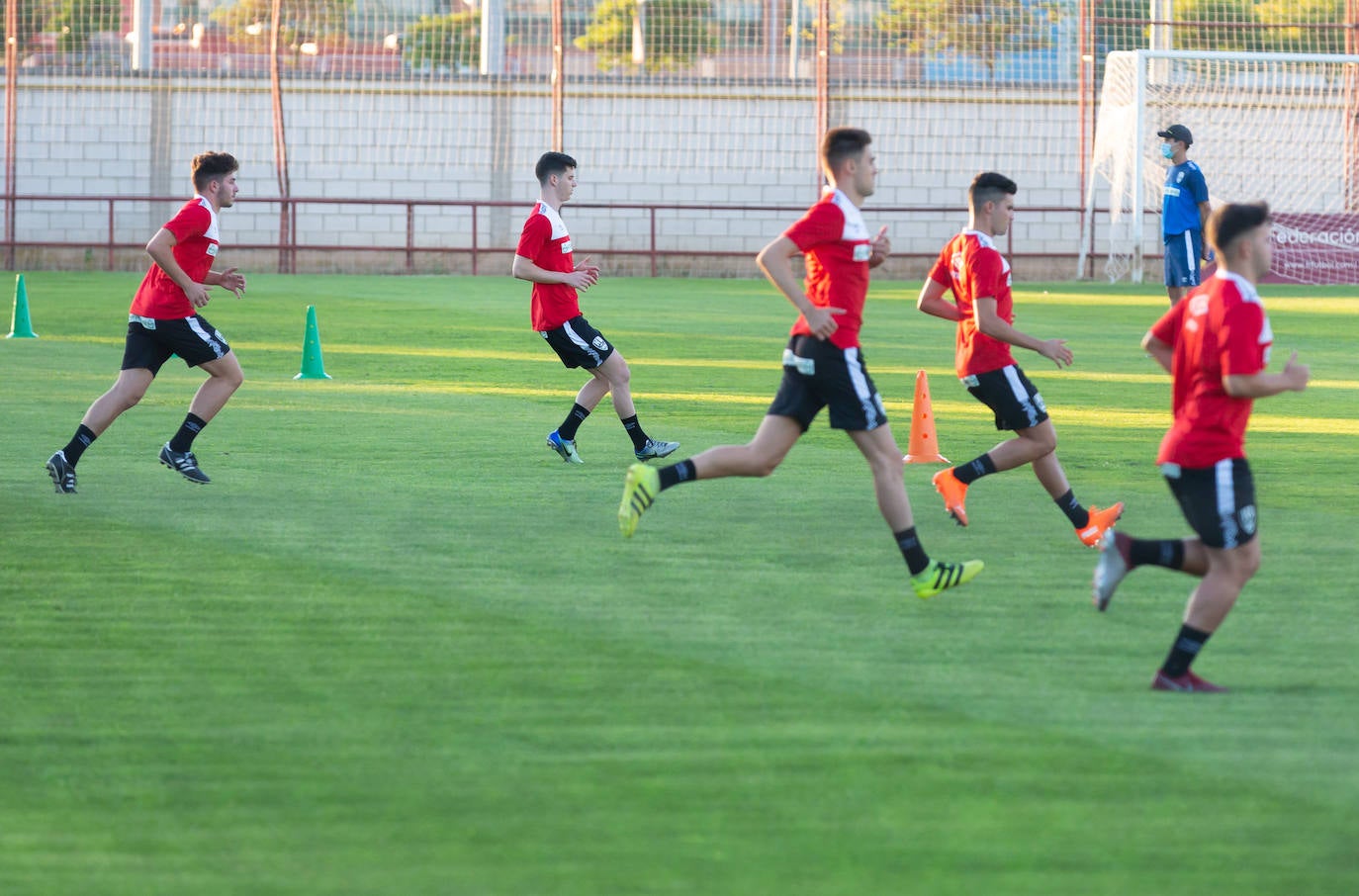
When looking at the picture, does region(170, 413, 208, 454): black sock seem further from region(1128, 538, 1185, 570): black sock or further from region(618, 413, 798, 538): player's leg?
region(1128, 538, 1185, 570): black sock

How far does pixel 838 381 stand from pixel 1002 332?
113cm

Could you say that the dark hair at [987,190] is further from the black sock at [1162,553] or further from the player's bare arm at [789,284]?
the black sock at [1162,553]

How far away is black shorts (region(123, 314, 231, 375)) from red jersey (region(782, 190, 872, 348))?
3721mm

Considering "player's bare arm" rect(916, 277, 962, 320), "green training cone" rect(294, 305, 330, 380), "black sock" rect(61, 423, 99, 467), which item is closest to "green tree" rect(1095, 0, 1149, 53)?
"green training cone" rect(294, 305, 330, 380)

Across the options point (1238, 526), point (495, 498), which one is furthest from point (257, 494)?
point (1238, 526)

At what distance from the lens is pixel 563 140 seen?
1330 inches

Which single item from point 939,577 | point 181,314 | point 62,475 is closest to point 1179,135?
point 181,314

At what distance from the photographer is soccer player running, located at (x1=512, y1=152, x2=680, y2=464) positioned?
10.0 metres

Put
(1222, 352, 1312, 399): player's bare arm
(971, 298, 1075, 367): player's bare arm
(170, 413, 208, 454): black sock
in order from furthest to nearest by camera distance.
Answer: (170, 413, 208, 454): black sock < (971, 298, 1075, 367): player's bare arm < (1222, 352, 1312, 399): player's bare arm

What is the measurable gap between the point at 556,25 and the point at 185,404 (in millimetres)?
22504

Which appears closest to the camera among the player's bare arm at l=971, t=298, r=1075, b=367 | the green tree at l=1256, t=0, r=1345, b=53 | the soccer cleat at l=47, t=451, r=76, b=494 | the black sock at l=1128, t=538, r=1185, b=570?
the black sock at l=1128, t=538, r=1185, b=570

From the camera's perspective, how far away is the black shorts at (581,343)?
400 inches

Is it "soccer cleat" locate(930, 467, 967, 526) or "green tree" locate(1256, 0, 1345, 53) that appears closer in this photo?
"soccer cleat" locate(930, 467, 967, 526)

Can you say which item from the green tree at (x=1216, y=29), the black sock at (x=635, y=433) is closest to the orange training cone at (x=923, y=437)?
the black sock at (x=635, y=433)
